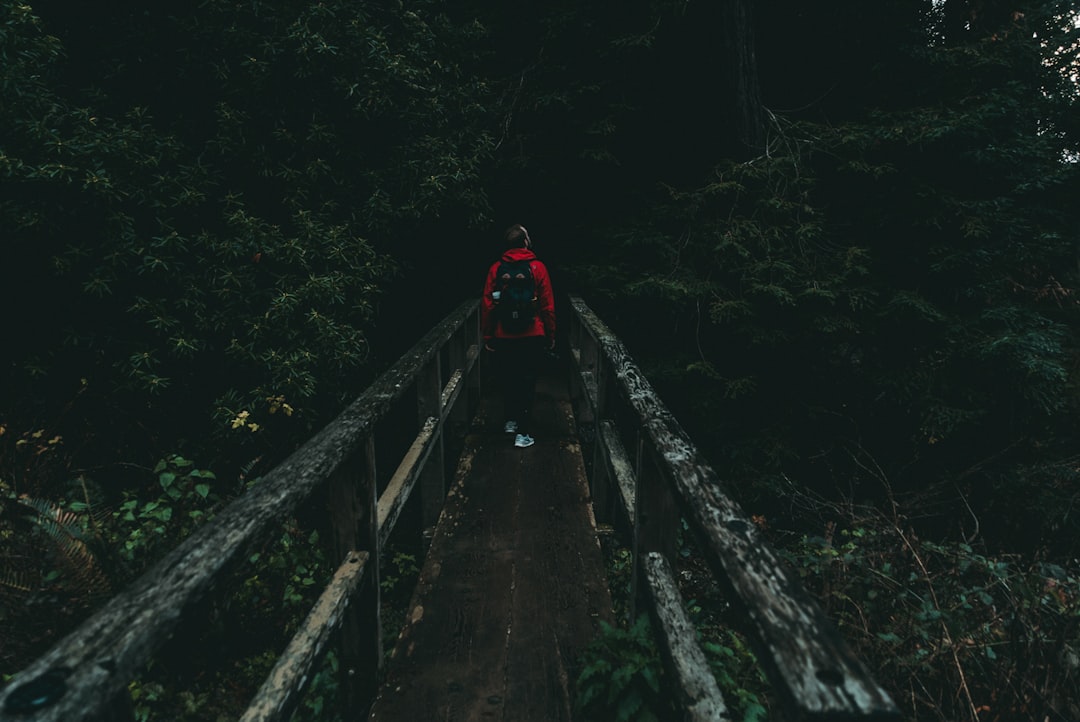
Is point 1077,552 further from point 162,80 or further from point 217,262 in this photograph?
point 162,80

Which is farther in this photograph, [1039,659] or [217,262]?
[217,262]

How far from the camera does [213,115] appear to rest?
19.8 feet

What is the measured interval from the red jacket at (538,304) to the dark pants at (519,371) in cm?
9

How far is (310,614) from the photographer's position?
6.11 ft

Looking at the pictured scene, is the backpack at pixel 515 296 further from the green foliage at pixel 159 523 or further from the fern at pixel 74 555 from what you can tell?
the fern at pixel 74 555

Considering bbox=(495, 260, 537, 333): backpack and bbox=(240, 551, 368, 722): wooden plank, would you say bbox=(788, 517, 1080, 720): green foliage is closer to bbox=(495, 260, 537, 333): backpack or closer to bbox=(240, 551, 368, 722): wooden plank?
bbox=(240, 551, 368, 722): wooden plank

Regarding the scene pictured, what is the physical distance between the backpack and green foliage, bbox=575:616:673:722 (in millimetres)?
3288

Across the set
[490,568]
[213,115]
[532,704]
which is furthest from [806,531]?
[213,115]

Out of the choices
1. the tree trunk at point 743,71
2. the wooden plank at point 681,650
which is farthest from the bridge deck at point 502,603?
the tree trunk at point 743,71

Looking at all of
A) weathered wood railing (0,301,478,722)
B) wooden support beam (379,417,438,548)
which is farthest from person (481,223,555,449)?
weathered wood railing (0,301,478,722)

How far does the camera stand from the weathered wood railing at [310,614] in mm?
863

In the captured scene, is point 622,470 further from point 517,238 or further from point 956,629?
point 517,238

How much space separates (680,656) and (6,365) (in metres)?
6.97

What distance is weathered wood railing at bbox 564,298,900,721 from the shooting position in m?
0.91
